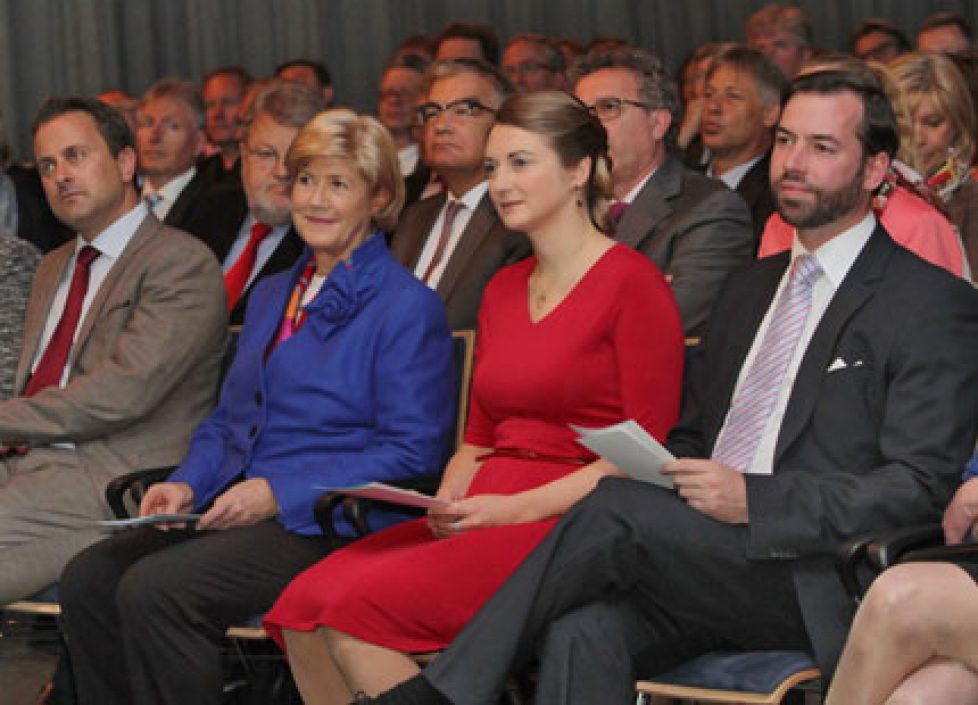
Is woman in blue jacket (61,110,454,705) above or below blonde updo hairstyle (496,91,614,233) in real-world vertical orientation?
below

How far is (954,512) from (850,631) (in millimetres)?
295

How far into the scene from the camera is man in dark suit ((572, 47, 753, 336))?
472 centimetres

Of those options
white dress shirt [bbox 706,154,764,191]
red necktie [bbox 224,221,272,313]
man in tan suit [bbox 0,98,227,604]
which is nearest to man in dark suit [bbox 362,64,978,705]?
man in tan suit [bbox 0,98,227,604]

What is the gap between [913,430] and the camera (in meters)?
3.37

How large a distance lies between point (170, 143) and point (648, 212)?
3.11 metres

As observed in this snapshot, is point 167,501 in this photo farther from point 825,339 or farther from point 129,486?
point 825,339

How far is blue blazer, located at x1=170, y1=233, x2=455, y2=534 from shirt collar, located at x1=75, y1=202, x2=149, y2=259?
2.16 ft

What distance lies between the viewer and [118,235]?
4.90 m

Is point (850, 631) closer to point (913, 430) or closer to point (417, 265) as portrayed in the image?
point (913, 430)

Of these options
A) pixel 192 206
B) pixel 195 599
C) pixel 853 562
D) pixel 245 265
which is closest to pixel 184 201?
pixel 192 206

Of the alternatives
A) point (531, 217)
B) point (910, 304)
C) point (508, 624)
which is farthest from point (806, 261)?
point (508, 624)

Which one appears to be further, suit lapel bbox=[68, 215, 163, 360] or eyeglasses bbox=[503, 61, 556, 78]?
eyeglasses bbox=[503, 61, 556, 78]

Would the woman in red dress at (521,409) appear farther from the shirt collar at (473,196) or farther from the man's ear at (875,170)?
the shirt collar at (473,196)

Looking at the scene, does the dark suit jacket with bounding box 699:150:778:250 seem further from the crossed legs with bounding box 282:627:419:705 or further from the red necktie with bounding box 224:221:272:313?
the crossed legs with bounding box 282:627:419:705
